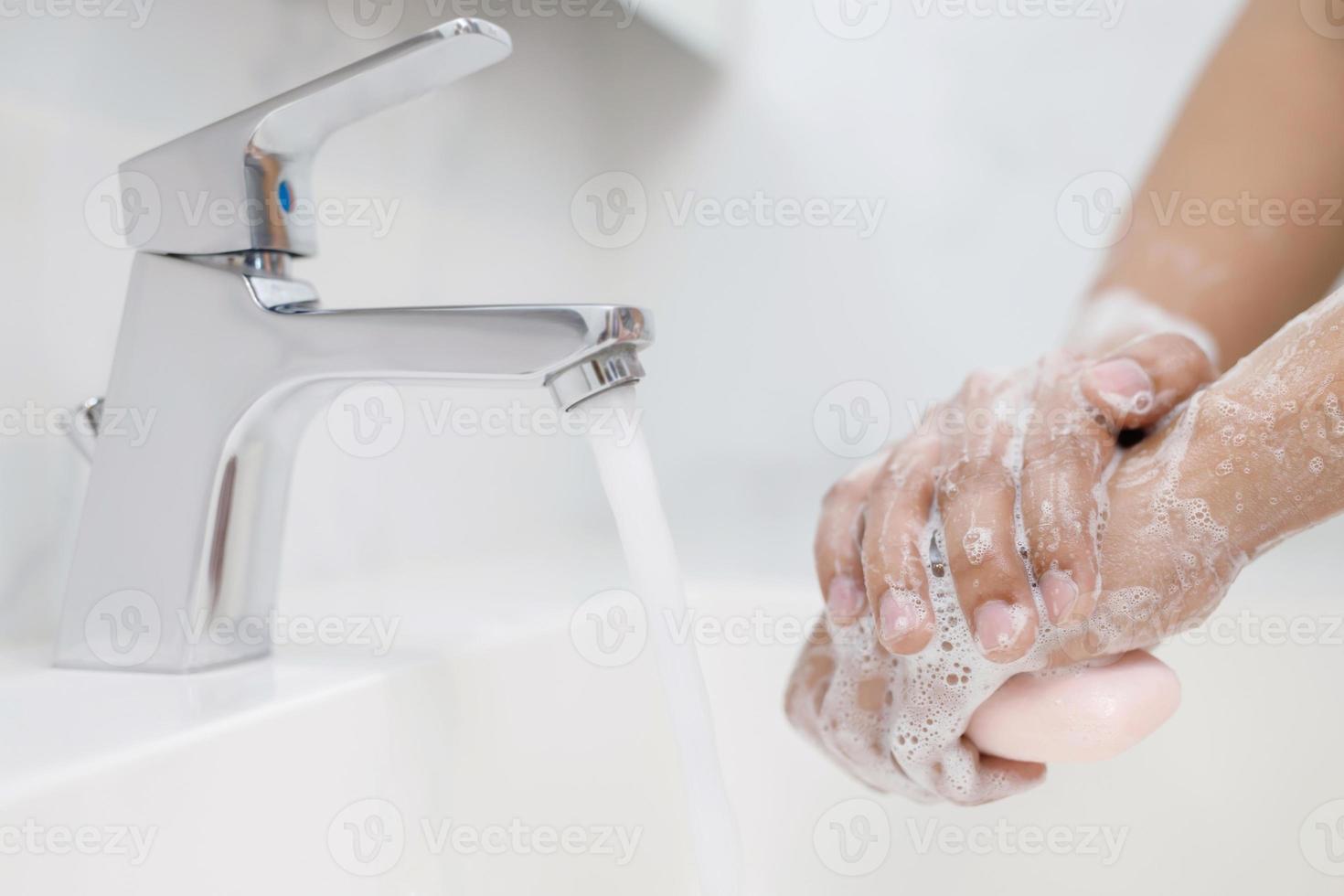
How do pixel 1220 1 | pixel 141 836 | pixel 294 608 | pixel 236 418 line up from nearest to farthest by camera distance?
pixel 141 836
pixel 236 418
pixel 294 608
pixel 1220 1

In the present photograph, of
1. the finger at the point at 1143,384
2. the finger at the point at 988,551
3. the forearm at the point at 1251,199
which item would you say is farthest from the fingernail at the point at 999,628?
the forearm at the point at 1251,199

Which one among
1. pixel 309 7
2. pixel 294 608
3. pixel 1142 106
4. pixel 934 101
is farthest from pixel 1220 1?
pixel 294 608

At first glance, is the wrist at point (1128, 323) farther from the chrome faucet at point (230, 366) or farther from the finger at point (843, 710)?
the chrome faucet at point (230, 366)

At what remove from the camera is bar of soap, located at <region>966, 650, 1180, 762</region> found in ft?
1.37

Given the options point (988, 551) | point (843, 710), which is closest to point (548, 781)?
point (843, 710)

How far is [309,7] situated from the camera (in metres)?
0.69

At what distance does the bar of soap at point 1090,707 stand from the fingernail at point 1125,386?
102 millimetres

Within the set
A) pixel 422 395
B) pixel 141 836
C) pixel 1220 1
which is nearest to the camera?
pixel 141 836

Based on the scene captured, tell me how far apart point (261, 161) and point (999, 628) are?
34cm

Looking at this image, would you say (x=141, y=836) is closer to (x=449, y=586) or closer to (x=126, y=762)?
(x=126, y=762)

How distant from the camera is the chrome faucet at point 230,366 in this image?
0.41 metres

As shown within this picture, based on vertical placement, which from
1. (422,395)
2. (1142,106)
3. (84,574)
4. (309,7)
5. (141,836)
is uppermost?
(1142,106)

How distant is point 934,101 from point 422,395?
1.95 feet

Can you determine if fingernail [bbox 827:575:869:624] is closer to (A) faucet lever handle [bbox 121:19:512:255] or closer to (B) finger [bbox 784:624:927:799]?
(B) finger [bbox 784:624:927:799]
